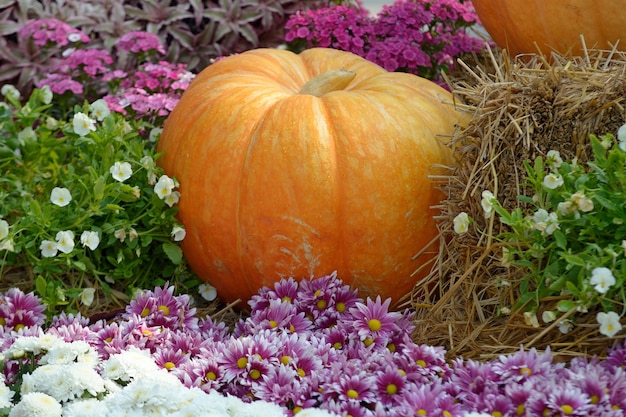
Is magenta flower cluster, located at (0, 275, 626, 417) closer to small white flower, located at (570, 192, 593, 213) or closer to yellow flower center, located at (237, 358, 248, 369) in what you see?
yellow flower center, located at (237, 358, 248, 369)

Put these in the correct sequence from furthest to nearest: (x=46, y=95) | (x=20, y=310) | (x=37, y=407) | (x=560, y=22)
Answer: (x=46, y=95) → (x=560, y=22) → (x=20, y=310) → (x=37, y=407)

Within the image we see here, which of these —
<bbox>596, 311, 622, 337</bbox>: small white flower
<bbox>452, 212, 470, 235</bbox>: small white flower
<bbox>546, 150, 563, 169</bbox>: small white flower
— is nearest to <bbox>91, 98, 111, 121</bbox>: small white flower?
<bbox>452, 212, 470, 235</bbox>: small white flower

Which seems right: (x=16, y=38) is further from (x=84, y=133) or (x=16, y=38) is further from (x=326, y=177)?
(x=326, y=177)

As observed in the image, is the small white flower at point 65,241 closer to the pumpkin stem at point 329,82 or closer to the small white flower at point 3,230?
the small white flower at point 3,230

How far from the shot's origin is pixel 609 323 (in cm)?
183

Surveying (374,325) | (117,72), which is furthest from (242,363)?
(117,72)

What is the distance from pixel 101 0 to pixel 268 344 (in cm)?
206

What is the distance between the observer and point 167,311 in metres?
2.29

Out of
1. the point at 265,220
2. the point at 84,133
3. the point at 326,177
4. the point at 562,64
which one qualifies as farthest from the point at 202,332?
the point at 562,64

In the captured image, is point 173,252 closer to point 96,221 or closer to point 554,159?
point 96,221

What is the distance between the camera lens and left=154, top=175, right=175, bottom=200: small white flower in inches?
97.3

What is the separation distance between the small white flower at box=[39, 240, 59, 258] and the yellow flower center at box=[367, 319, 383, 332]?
0.89 m

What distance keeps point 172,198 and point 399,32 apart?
1.14 meters

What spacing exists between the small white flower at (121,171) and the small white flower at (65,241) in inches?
8.2
